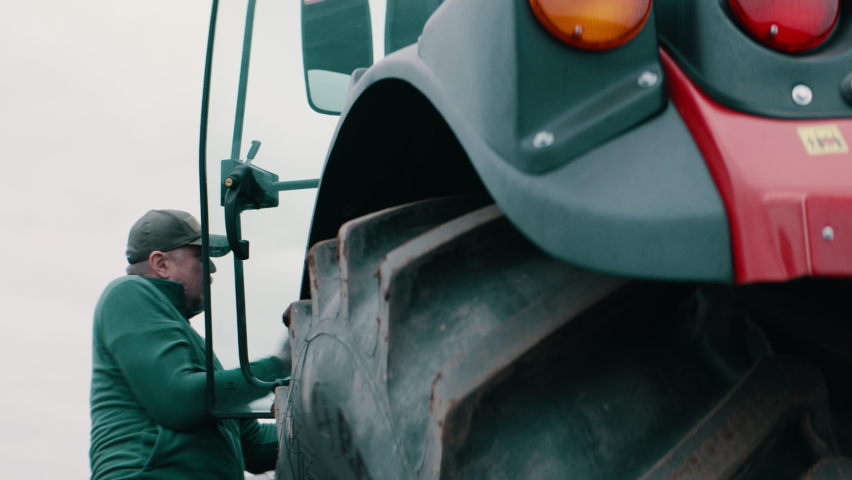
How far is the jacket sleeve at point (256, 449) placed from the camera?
8.16 ft

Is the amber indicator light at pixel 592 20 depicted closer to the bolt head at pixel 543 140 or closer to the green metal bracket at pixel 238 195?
the bolt head at pixel 543 140

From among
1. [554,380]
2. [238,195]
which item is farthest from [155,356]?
[554,380]

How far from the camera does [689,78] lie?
55cm

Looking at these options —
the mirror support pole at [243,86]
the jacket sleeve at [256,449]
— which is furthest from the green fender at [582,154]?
the jacket sleeve at [256,449]

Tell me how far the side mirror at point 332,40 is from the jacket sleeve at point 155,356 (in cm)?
88

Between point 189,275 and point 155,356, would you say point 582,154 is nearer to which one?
point 155,356

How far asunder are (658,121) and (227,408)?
1.35 metres

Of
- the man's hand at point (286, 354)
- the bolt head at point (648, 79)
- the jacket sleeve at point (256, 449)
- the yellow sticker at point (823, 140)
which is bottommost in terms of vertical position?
the jacket sleeve at point (256, 449)

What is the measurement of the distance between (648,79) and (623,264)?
16cm

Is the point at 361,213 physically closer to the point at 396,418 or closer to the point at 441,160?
the point at 441,160

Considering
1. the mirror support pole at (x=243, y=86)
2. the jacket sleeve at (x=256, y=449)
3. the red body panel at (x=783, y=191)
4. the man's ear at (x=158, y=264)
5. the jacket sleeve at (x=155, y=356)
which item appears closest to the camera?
the red body panel at (x=783, y=191)

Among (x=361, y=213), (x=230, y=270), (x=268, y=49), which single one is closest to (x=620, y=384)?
(x=361, y=213)

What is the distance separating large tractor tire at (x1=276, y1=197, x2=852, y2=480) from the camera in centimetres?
58

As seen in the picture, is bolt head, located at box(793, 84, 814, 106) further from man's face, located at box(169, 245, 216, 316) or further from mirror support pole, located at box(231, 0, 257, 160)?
man's face, located at box(169, 245, 216, 316)
